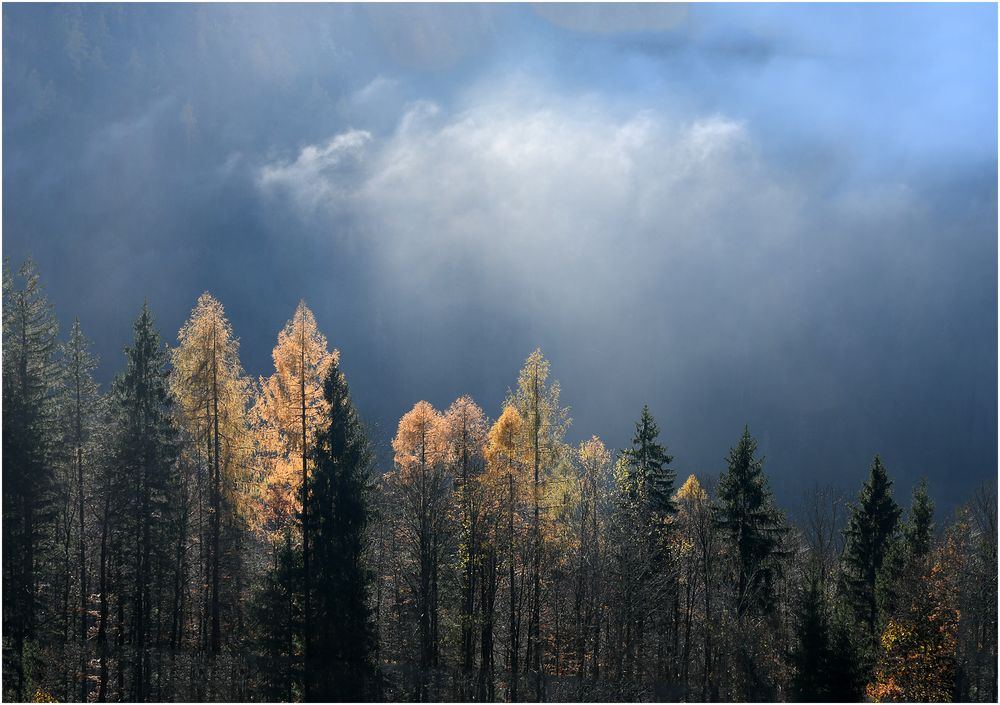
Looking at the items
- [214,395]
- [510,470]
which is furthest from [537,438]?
[214,395]

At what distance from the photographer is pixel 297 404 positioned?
101 ft

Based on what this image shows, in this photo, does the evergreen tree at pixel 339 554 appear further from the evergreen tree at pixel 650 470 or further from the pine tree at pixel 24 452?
the evergreen tree at pixel 650 470

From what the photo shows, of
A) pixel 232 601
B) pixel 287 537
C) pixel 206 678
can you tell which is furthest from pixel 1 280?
pixel 232 601

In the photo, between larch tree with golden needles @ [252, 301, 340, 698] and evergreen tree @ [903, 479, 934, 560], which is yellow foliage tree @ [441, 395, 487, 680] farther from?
evergreen tree @ [903, 479, 934, 560]

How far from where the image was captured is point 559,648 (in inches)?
1459

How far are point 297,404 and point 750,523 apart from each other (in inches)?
939

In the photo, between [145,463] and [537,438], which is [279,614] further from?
[537,438]

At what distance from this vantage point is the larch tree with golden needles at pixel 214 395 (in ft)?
107

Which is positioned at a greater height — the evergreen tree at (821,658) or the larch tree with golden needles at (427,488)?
the larch tree with golden needles at (427,488)

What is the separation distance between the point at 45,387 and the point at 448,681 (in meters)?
19.6

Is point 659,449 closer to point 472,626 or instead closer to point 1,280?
point 472,626

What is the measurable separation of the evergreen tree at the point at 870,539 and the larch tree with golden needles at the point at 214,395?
32634 mm

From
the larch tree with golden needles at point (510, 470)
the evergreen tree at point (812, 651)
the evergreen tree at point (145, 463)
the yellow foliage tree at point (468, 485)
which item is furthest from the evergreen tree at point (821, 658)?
the evergreen tree at point (145, 463)

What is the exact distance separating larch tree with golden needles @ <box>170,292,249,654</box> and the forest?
0.11 m
